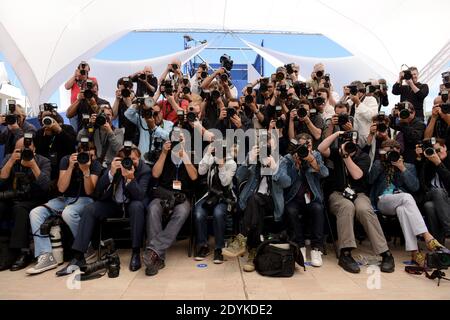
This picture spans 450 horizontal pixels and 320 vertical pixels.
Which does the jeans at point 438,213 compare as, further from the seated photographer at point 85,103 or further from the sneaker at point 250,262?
the seated photographer at point 85,103

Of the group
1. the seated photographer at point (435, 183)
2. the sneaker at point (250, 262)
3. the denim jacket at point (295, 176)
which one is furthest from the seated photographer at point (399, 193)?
the sneaker at point (250, 262)

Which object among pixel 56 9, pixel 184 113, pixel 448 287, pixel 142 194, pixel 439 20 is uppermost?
pixel 56 9

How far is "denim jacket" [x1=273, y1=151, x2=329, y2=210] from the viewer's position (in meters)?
3.05

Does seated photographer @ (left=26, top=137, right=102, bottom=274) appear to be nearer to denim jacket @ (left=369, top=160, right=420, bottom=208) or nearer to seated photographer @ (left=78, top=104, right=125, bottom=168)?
seated photographer @ (left=78, top=104, right=125, bottom=168)

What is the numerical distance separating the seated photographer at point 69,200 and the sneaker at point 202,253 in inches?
44.5

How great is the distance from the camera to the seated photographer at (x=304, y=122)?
11.3ft

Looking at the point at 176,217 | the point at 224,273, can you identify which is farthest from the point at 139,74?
the point at 224,273

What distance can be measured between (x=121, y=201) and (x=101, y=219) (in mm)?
236

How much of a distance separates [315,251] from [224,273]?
89 cm

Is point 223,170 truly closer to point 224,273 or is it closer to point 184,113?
point 184,113

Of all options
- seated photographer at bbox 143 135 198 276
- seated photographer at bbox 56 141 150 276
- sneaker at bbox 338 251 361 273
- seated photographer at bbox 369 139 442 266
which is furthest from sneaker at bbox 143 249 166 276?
seated photographer at bbox 369 139 442 266

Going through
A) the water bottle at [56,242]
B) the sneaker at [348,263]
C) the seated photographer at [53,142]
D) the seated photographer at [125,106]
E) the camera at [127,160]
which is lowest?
the sneaker at [348,263]

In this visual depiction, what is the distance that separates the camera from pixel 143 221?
2.94 m

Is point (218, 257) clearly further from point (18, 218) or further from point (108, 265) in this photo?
point (18, 218)
